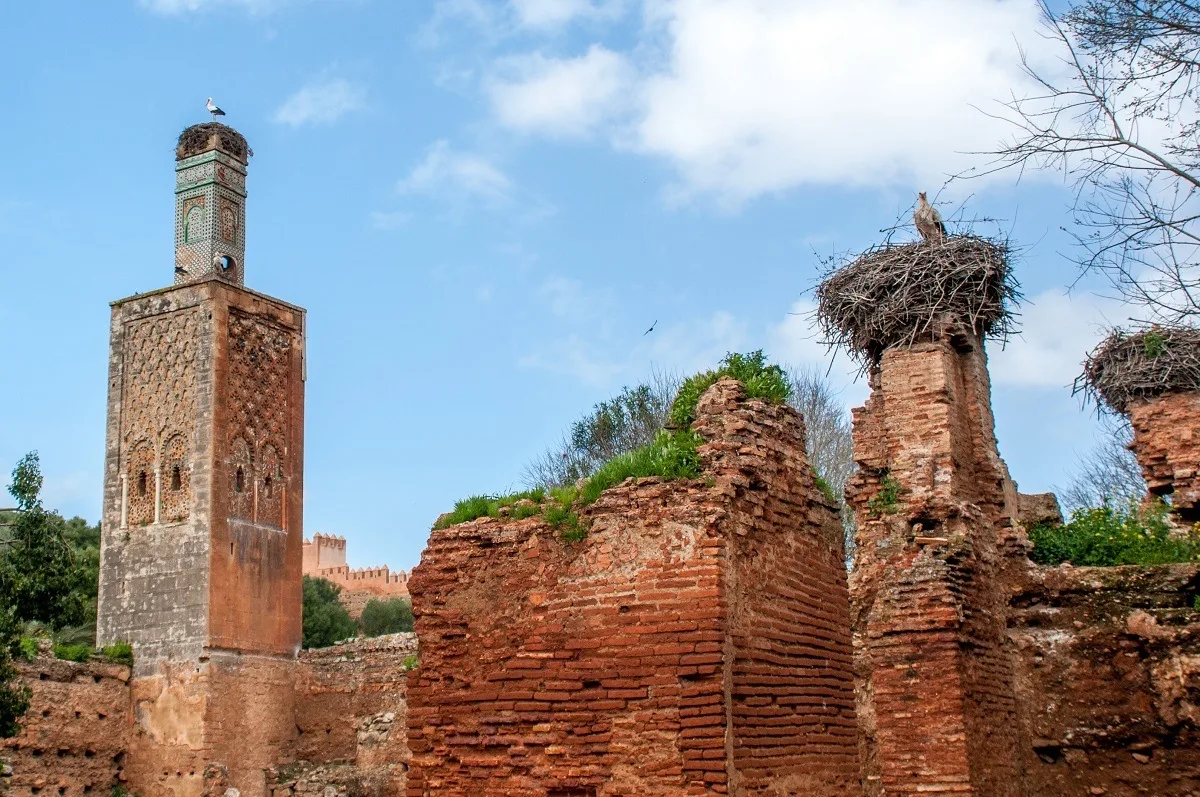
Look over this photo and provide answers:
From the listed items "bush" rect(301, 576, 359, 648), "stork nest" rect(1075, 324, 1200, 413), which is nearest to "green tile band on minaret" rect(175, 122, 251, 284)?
"bush" rect(301, 576, 359, 648)

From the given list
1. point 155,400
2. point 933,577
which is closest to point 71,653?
point 155,400

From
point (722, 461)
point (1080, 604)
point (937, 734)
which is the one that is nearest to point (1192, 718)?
point (1080, 604)

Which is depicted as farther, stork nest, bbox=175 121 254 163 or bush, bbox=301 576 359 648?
bush, bbox=301 576 359 648

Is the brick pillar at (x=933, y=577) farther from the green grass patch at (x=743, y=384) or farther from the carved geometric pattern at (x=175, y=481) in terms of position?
the carved geometric pattern at (x=175, y=481)

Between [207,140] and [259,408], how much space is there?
4.82 m

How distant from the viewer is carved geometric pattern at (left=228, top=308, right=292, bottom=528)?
20.0m

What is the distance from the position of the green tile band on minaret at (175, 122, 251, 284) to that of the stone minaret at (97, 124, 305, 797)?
0.03m

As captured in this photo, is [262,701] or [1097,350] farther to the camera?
[262,701]

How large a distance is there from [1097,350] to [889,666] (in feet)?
22.8

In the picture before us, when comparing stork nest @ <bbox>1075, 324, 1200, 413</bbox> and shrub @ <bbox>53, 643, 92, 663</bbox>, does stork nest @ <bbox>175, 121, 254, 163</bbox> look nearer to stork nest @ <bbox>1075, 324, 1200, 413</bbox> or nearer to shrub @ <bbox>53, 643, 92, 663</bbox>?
shrub @ <bbox>53, 643, 92, 663</bbox>

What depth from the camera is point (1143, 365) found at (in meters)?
14.1

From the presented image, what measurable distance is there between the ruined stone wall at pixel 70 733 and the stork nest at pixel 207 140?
852cm

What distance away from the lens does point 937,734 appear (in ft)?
29.0

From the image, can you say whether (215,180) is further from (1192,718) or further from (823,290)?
(1192,718)
